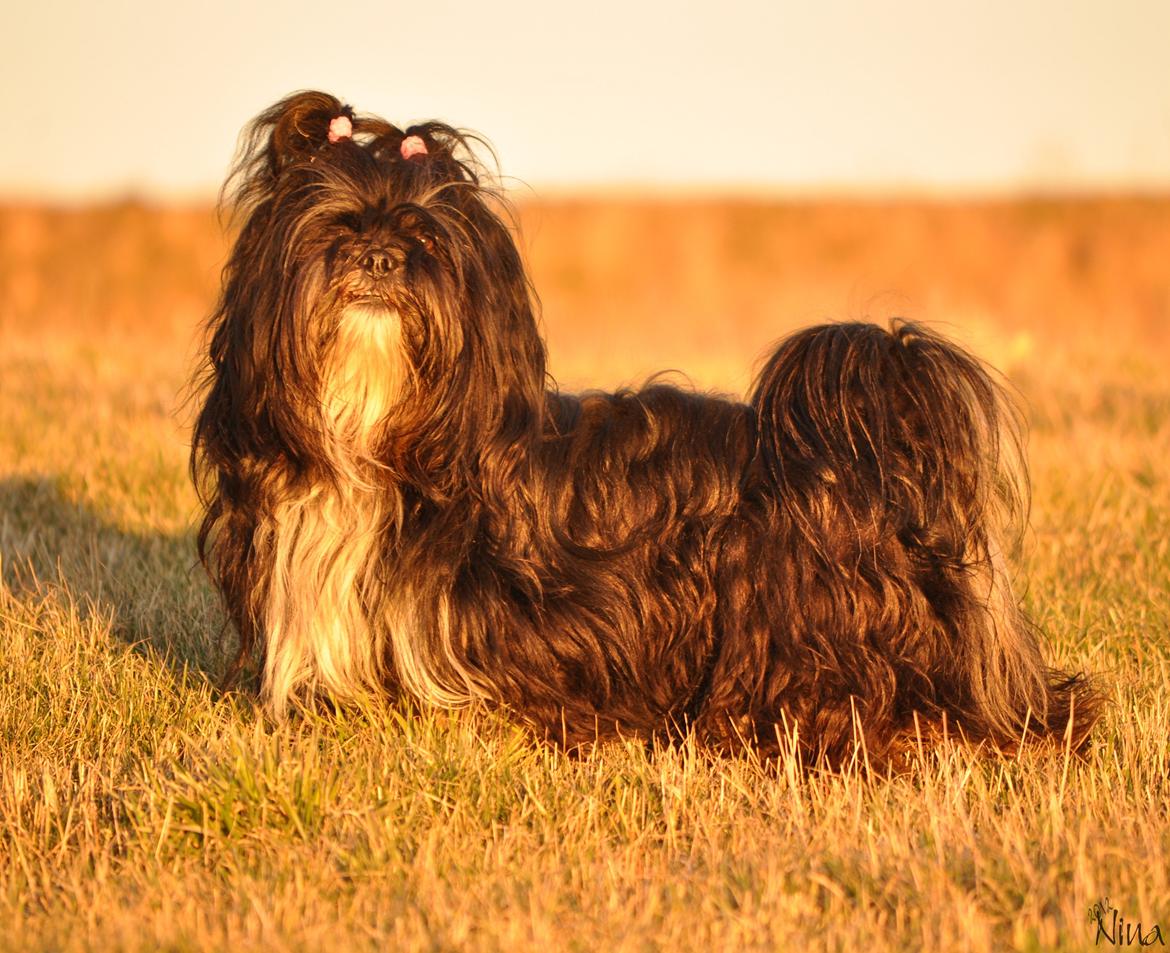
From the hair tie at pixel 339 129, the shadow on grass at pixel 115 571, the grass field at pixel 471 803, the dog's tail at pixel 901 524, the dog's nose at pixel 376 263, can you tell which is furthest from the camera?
the shadow on grass at pixel 115 571

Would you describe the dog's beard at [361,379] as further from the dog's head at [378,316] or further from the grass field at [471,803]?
the grass field at [471,803]

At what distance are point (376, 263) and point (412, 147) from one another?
0.43m

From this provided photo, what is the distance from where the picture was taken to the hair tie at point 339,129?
3.88 meters

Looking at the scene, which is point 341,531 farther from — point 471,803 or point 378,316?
point 471,803

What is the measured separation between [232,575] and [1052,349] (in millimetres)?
9853

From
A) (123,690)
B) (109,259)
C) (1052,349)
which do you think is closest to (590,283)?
(109,259)

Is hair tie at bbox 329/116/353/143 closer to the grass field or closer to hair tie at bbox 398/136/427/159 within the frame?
hair tie at bbox 398/136/427/159

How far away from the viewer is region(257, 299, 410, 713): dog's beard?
3691 mm

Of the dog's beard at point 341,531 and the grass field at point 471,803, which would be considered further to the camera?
the dog's beard at point 341,531

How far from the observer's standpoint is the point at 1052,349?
488 inches

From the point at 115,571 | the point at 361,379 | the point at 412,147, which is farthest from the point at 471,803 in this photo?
the point at 115,571

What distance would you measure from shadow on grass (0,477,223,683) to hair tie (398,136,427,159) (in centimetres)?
199

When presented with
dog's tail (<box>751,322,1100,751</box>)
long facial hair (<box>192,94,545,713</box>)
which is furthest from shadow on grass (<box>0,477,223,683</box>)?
dog's tail (<box>751,322,1100,751</box>)

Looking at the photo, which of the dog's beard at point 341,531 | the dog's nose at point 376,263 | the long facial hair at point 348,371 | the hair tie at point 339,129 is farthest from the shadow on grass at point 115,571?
the hair tie at point 339,129
